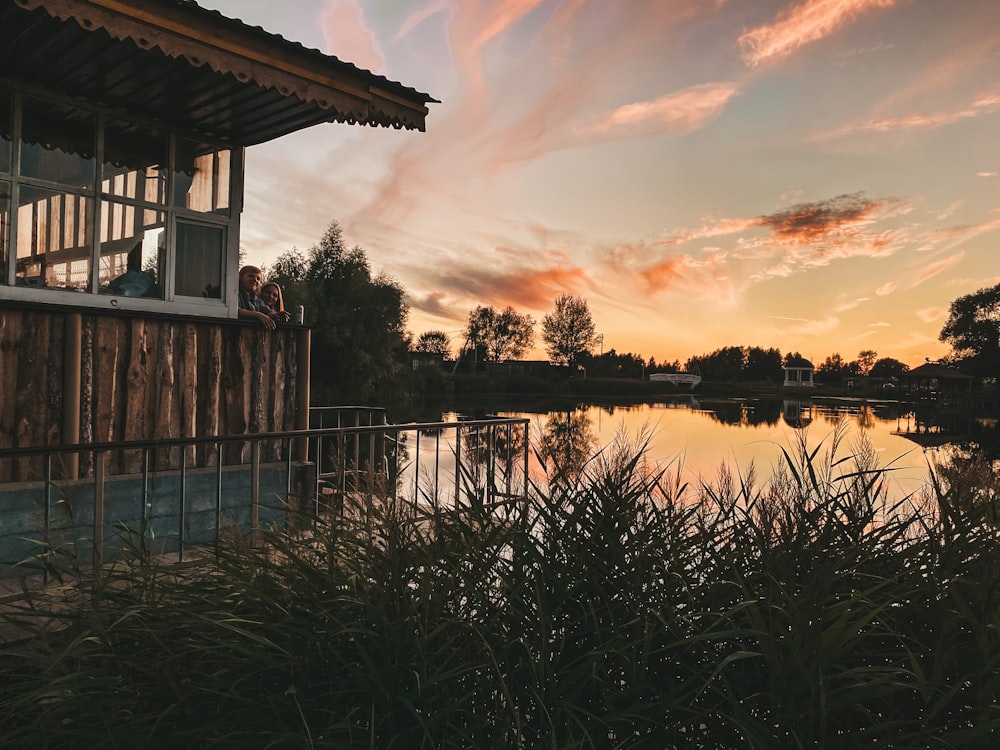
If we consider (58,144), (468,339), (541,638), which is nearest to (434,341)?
(468,339)

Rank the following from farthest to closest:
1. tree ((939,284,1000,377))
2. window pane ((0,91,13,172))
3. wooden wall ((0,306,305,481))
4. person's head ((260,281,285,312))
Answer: tree ((939,284,1000,377))
person's head ((260,281,285,312))
window pane ((0,91,13,172))
wooden wall ((0,306,305,481))

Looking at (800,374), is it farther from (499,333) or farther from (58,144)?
(58,144)

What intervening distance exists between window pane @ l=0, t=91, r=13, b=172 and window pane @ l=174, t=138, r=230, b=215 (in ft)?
4.31

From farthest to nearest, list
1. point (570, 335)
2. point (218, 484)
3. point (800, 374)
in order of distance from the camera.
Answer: point (800, 374) < point (570, 335) < point (218, 484)

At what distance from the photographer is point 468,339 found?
82.4 meters

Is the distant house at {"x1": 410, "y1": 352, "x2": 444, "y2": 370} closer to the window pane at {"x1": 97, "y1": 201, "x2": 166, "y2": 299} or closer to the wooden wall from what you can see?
the wooden wall

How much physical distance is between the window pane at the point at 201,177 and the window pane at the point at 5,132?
1315mm

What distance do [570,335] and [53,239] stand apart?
74.0 m

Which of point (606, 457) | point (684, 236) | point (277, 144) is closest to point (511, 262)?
point (684, 236)

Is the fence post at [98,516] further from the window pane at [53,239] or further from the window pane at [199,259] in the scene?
the window pane at [199,259]

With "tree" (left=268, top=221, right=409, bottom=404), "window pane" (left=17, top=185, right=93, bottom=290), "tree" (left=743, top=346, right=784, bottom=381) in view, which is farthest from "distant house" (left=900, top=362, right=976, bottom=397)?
"window pane" (left=17, top=185, right=93, bottom=290)

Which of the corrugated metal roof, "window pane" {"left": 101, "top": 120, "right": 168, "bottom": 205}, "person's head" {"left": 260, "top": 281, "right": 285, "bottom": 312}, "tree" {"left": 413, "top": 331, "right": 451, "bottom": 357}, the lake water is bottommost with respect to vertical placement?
the lake water

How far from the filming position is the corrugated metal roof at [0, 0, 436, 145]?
15.0 feet

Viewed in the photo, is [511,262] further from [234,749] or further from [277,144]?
[234,749]
